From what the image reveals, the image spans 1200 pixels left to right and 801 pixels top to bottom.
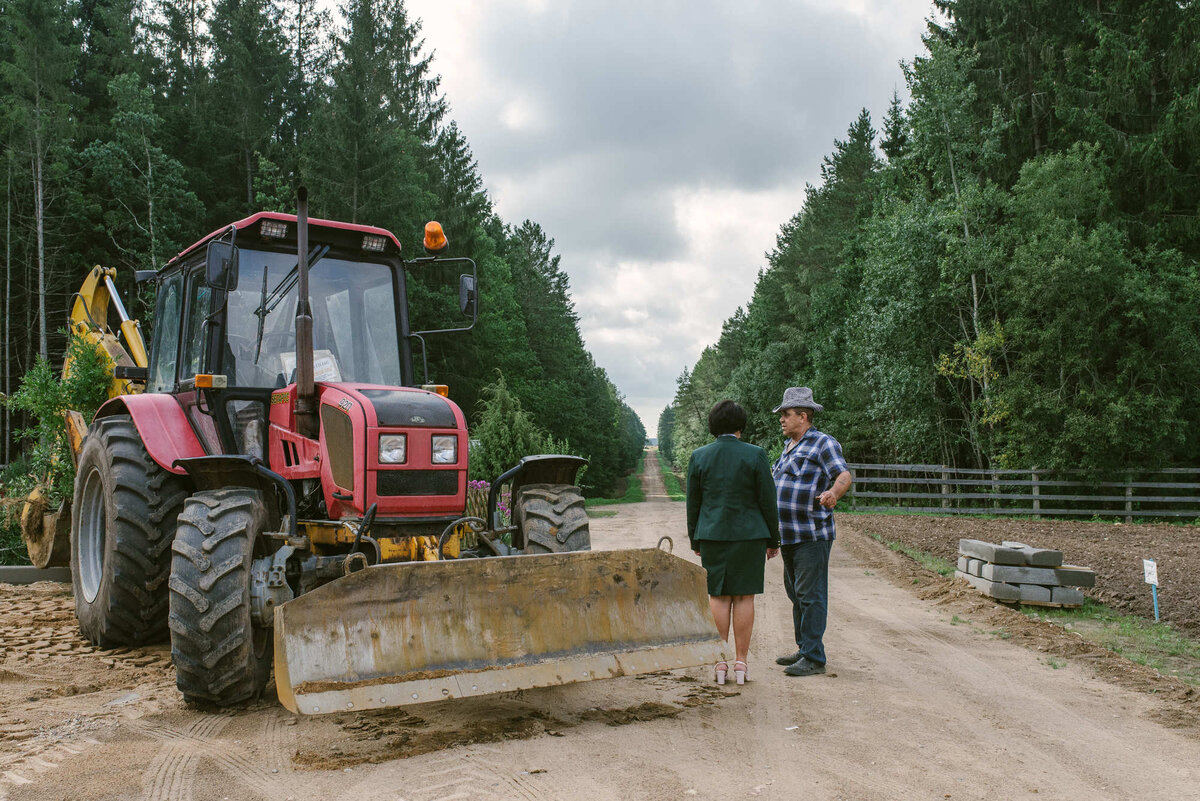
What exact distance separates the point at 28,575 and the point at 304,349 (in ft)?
19.9

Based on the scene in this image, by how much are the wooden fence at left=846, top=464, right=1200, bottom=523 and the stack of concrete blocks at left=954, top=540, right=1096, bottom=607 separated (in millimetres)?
12288

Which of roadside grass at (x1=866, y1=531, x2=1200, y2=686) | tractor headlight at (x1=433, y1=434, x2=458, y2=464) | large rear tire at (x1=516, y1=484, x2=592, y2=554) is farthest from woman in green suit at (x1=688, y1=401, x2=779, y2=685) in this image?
roadside grass at (x1=866, y1=531, x2=1200, y2=686)

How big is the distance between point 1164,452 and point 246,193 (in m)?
31.5

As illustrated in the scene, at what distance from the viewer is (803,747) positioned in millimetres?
4137

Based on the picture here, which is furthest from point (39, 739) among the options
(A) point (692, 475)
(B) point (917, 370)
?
(B) point (917, 370)

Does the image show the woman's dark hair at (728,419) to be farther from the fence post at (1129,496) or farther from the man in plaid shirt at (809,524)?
the fence post at (1129,496)

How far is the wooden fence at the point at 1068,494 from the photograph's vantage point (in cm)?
2061

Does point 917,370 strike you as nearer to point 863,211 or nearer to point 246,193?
point 863,211

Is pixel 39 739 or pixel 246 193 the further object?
pixel 246 193

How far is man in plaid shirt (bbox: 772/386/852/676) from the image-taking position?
561 centimetres

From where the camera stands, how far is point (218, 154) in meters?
33.3

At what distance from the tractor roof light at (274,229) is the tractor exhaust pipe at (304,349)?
1.19ft

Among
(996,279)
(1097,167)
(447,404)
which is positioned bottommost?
(447,404)

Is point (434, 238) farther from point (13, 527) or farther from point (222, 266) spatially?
point (13, 527)
